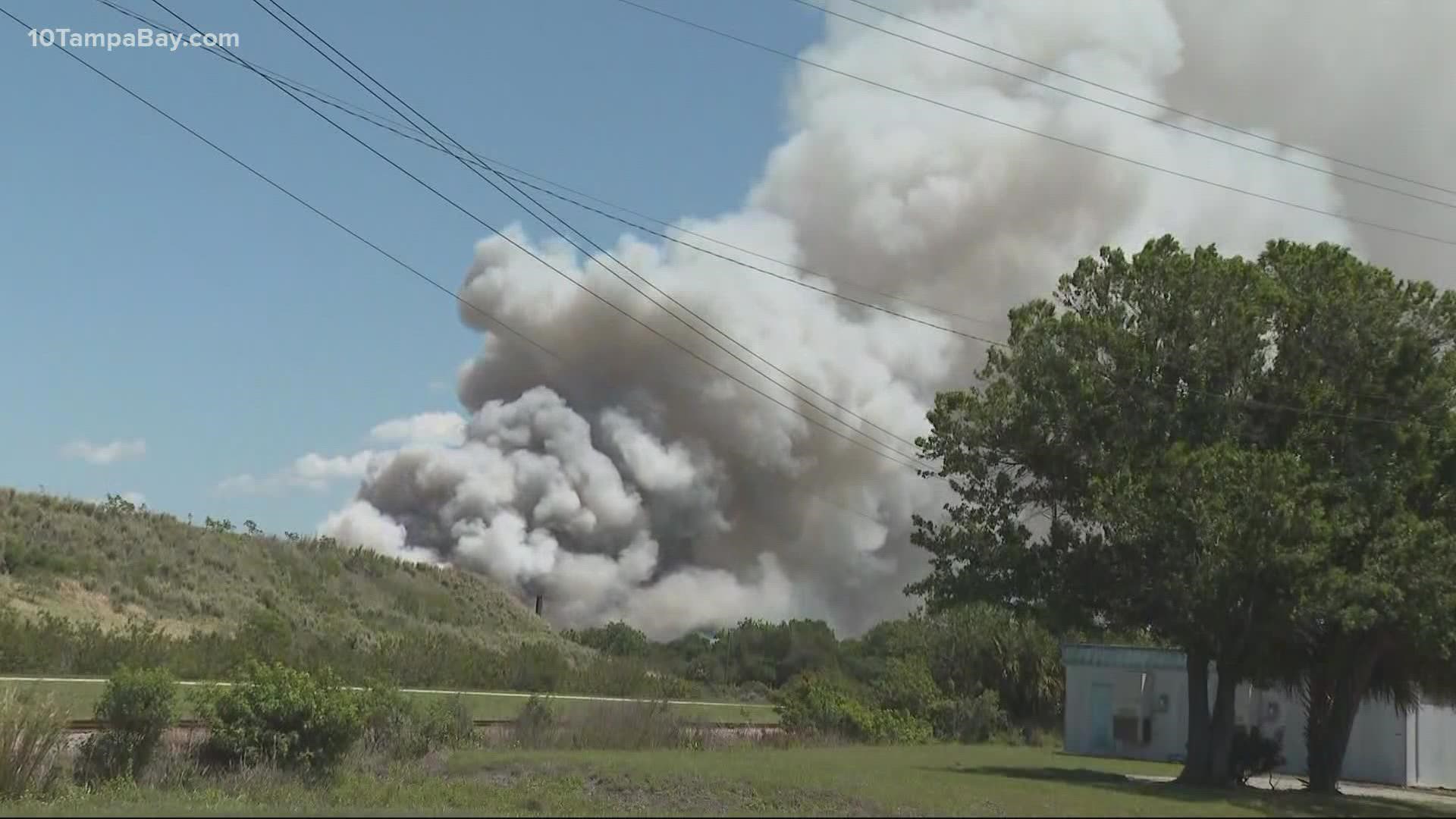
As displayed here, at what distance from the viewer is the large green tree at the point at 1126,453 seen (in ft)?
103

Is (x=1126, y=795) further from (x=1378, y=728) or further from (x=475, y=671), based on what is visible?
(x=475, y=671)

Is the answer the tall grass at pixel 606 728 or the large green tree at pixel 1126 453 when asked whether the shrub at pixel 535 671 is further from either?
the large green tree at pixel 1126 453

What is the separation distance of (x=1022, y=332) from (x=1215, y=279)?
4.45 meters

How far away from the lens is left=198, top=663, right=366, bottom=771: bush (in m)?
30.6

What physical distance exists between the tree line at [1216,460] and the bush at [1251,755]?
1.67 metres

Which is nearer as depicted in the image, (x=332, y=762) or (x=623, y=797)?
(x=623, y=797)

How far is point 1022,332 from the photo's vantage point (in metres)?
34.8

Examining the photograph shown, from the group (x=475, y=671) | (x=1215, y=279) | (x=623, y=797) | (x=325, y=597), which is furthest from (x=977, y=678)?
(x=623, y=797)

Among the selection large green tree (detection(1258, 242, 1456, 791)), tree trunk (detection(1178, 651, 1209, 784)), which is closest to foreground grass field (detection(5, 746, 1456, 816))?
tree trunk (detection(1178, 651, 1209, 784))

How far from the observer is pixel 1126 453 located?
108ft

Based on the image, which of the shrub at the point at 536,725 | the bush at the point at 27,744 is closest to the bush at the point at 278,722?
the bush at the point at 27,744

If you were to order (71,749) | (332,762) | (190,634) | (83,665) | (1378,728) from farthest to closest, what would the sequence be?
(190,634)
(1378,728)
(83,665)
(332,762)
(71,749)

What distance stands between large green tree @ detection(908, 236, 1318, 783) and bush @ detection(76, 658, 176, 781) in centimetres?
1683

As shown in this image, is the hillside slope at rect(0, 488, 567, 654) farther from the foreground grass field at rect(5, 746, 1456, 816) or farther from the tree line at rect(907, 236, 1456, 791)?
the tree line at rect(907, 236, 1456, 791)
